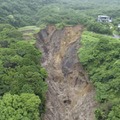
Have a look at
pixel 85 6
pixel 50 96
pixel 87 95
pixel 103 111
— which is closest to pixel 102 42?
pixel 87 95

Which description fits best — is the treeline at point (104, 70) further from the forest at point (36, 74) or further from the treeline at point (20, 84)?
the treeline at point (20, 84)

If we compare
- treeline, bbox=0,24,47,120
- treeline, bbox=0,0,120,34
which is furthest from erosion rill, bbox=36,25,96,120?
treeline, bbox=0,24,47,120

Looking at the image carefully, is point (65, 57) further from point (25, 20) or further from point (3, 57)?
point (25, 20)

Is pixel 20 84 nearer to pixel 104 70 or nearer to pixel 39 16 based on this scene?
pixel 104 70

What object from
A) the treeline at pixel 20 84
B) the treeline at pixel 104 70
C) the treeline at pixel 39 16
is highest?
the treeline at pixel 20 84

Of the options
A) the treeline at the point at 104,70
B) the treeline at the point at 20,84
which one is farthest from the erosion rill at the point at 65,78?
the treeline at the point at 20,84

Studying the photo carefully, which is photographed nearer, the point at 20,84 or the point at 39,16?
the point at 20,84

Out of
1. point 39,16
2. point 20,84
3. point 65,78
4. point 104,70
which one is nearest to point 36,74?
point 20,84
